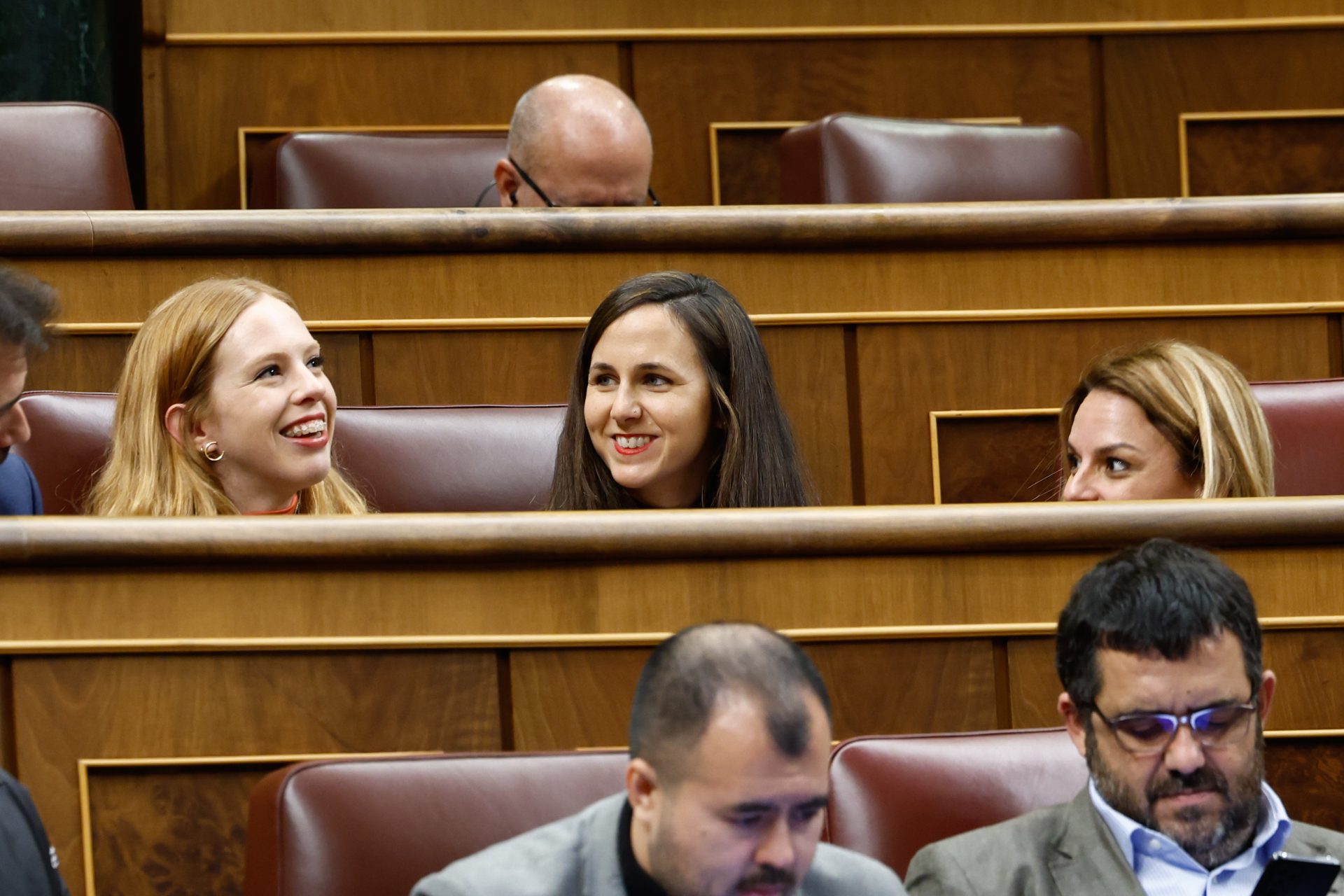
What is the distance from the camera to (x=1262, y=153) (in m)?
1.53

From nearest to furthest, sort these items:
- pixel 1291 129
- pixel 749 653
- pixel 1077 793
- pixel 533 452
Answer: pixel 749 653 < pixel 1077 793 < pixel 533 452 < pixel 1291 129

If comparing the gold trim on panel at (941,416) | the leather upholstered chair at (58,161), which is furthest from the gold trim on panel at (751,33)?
the gold trim on panel at (941,416)

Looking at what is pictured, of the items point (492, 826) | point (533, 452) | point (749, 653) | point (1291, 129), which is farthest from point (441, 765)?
point (1291, 129)

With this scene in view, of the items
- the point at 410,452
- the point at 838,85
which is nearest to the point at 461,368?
the point at 410,452

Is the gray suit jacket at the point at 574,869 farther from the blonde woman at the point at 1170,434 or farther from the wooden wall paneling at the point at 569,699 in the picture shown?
the blonde woman at the point at 1170,434

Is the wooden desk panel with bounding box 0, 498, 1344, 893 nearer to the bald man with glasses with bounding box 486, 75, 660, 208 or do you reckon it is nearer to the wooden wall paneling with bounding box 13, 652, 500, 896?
the wooden wall paneling with bounding box 13, 652, 500, 896

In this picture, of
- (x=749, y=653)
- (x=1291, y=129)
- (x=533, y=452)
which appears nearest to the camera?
(x=749, y=653)

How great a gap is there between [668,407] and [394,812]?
0.45 m

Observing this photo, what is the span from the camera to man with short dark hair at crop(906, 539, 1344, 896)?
0.64 m

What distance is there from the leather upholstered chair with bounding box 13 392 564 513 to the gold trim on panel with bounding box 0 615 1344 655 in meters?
0.29

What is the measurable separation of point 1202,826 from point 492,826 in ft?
0.76

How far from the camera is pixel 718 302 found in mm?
1053

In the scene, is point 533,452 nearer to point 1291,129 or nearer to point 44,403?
point 44,403

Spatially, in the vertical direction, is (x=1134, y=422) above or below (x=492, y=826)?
above
